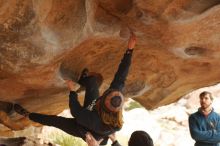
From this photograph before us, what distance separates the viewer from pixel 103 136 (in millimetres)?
5309

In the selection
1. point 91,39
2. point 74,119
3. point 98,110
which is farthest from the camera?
point 74,119

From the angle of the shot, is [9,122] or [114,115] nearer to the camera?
[114,115]

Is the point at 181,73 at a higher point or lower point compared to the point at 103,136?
higher

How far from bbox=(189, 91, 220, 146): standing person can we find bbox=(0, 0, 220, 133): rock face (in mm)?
790

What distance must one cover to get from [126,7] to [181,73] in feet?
8.18

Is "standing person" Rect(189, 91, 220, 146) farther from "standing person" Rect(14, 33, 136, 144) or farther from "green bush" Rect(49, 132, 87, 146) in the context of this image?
"green bush" Rect(49, 132, 87, 146)

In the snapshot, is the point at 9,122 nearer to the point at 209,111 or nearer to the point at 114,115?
the point at 114,115

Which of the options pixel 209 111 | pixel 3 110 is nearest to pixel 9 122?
pixel 3 110

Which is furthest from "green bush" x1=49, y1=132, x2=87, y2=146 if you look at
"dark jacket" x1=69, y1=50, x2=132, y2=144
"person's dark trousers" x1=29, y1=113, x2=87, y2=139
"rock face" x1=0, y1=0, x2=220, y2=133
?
"dark jacket" x1=69, y1=50, x2=132, y2=144

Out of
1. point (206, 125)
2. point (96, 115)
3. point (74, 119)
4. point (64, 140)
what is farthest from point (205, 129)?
point (64, 140)

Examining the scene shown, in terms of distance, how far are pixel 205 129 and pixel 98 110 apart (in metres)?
1.59

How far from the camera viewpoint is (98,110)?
4.98 meters

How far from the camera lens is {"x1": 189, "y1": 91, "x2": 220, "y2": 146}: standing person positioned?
219 inches

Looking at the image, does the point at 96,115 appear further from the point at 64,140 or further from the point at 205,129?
the point at 64,140
